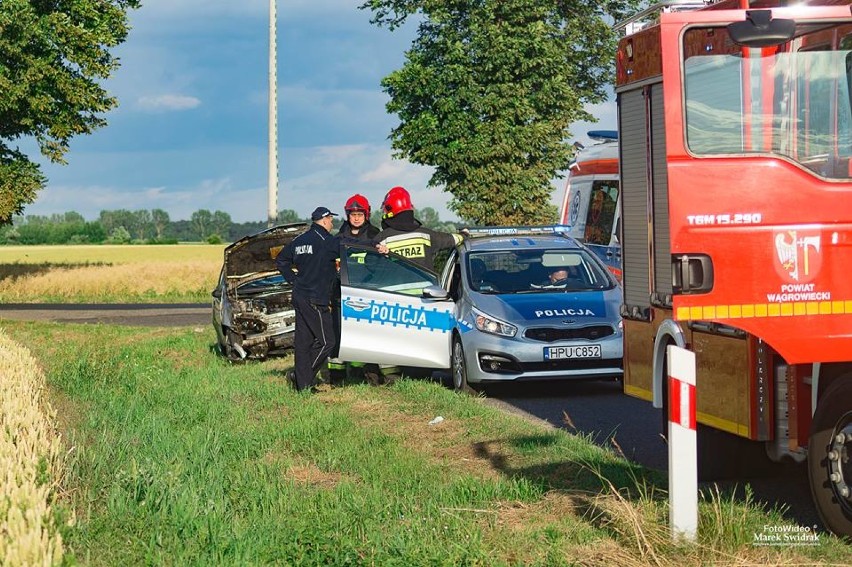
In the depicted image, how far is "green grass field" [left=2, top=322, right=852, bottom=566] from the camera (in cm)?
679

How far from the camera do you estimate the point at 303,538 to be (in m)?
6.96

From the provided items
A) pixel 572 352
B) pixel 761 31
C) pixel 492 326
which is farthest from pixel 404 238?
pixel 761 31

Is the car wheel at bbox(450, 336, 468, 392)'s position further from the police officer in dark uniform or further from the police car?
the police officer in dark uniform

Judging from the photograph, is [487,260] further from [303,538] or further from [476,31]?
[476,31]

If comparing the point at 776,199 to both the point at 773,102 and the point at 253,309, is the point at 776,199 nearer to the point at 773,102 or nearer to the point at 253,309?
the point at 773,102

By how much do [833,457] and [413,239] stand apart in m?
Answer: 9.18

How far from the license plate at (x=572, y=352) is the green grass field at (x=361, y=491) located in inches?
46.8

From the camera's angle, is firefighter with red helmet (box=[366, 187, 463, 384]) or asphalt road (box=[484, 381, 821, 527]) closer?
asphalt road (box=[484, 381, 821, 527])

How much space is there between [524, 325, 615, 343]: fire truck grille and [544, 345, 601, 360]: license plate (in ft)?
0.44

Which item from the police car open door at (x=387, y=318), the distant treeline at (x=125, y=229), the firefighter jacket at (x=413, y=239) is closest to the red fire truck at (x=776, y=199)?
the police car open door at (x=387, y=318)

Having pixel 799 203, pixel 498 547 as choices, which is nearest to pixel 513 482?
pixel 498 547

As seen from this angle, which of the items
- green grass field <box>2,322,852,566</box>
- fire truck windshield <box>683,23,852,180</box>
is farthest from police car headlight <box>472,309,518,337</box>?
fire truck windshield <box>683,23,852,180</box>

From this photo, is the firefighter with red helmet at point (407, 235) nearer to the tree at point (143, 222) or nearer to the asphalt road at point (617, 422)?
the asphalt road at point (617, 422)

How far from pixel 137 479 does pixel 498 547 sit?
2407 millimetres
